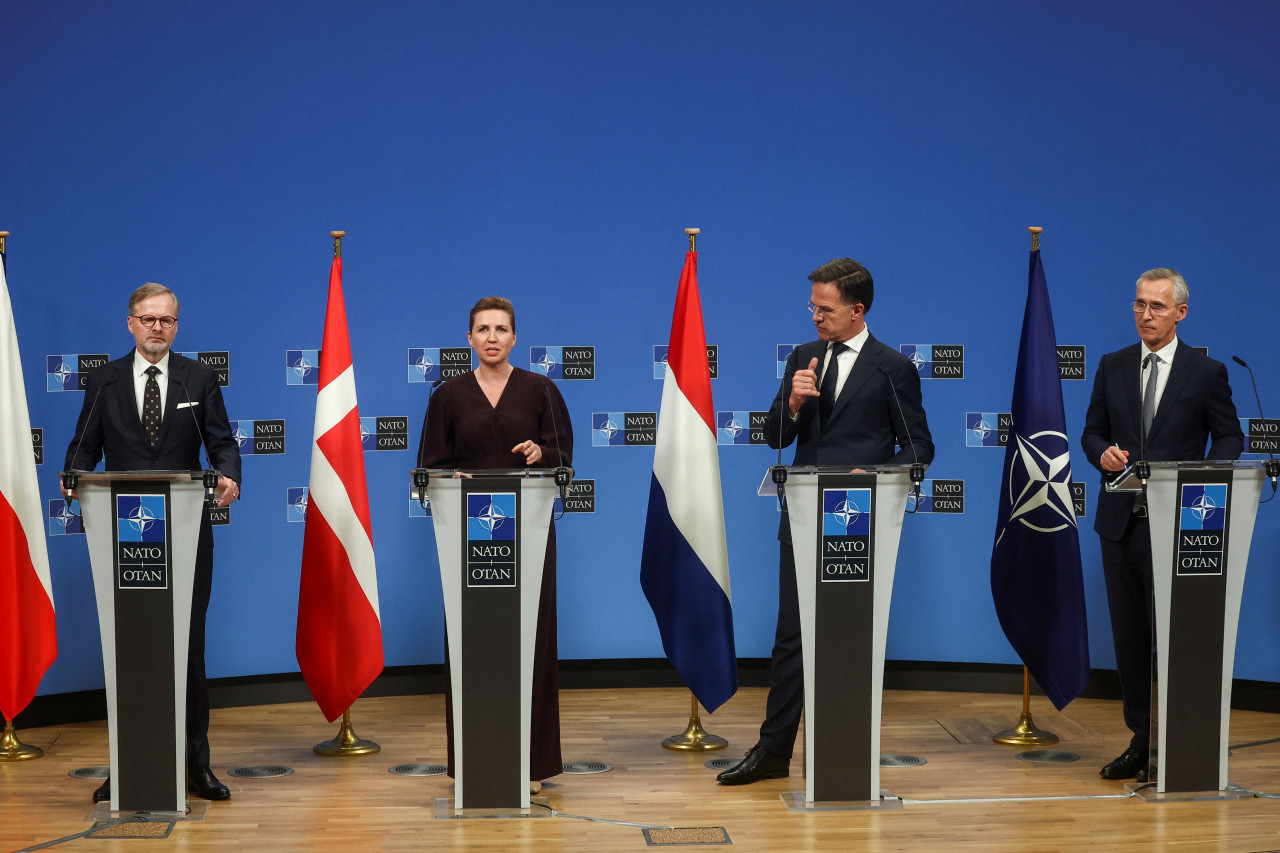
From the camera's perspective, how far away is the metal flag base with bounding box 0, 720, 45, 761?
4.54m

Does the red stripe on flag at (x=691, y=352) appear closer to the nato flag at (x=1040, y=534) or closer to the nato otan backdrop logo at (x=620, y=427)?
the nato otan backdrop logo at (x=620, y=427)

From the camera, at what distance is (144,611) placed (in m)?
3.63

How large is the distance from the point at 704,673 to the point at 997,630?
1986mm

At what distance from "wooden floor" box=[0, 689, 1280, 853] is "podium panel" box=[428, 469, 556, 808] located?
30cm

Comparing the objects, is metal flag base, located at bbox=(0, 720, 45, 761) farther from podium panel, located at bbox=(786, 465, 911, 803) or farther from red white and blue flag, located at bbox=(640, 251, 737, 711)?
podium panel, located at bbox=(786, 465, 911, 803)

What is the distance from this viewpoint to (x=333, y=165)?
557cm

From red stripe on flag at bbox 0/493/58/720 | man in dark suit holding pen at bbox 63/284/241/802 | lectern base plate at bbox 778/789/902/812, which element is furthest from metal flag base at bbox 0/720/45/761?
lectern base plate at bbox 778/789/902/812

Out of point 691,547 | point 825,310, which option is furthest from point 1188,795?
point 825,310

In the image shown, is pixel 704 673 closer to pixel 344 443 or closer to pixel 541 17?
pixel 344 443

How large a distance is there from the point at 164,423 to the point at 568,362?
84.6 inches

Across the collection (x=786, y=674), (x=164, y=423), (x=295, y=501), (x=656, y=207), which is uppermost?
(x=656, y=207)

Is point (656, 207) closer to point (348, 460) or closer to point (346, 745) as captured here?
point (348, 460)

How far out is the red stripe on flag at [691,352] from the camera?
463 cm

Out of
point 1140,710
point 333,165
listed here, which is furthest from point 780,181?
point 1140,710
